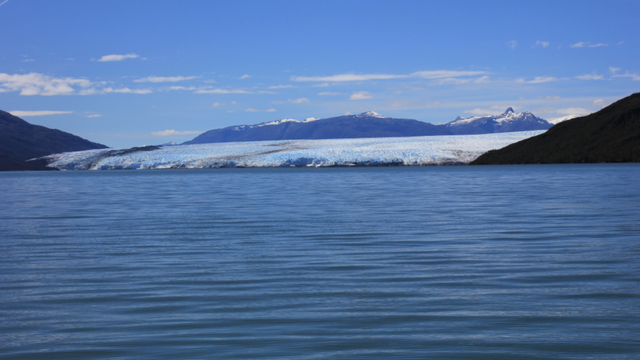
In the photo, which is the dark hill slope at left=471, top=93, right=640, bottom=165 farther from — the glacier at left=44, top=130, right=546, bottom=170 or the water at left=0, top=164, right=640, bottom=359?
the water at left=0, top=164, right=640, bottom=359

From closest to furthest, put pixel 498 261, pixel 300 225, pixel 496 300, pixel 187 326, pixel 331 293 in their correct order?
pixel 187 326, pixel 496 300, pixel 331 293, pixel 498 261, pixel 300 225

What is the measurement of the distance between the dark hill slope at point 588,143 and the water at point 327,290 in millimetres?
77813

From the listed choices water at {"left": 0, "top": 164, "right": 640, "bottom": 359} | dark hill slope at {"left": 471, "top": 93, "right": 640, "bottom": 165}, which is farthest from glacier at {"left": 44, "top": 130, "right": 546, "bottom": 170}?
water at {"left": 0, "top": 164, "right": 640, "bottom": 359}

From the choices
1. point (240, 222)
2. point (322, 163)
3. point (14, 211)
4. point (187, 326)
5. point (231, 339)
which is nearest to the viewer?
point (231, 339)

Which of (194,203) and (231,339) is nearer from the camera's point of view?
(231,339)

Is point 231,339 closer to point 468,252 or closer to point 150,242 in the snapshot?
point 468,252

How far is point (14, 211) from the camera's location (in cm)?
1819

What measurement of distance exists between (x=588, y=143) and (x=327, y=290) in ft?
306

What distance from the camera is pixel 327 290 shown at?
6523 mm

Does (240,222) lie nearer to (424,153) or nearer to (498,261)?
(498,261)

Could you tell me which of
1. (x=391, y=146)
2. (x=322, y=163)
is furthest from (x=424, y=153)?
(x=322, y=163)

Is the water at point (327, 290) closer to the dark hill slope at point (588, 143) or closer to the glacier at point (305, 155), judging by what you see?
the glacier at point (305, 155)

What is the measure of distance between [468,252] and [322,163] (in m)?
74.6

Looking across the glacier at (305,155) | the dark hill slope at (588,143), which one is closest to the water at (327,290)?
the glacier at (305,155)
